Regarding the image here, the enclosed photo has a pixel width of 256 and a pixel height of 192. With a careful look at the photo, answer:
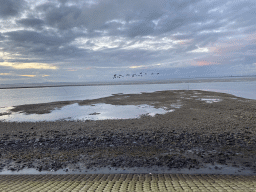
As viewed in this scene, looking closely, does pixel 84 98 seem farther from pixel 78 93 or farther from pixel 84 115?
pixel 84 115

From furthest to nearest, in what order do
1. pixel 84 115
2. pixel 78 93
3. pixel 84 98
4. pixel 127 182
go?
pixel 78 93 < pixel 84 98 < pixel 84 115 < pixel 127 182

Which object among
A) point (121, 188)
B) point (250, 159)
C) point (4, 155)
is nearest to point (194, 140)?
point (250, 159)

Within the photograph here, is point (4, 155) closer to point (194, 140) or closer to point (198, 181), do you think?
point (198, 181)

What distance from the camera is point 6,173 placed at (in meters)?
8.02

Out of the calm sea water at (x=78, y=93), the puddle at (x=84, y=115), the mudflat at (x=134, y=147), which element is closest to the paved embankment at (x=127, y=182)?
the mudflat at (x=134, y=147)

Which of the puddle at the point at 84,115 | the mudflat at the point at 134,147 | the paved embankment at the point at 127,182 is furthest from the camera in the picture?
the puddle at the point at 84,115

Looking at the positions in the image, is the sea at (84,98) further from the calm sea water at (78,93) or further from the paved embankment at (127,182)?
the paved embankment at (127,182)

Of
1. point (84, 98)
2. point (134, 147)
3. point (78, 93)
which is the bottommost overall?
point (134, 147)

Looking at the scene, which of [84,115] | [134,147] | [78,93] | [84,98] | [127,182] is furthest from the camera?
[78,93]

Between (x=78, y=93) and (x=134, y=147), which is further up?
(x=78, y=93)

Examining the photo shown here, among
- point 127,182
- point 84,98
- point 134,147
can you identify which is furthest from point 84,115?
point 84,98

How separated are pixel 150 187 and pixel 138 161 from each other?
8.06 feet

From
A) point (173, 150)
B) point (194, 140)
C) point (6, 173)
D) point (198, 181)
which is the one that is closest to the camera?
point (198, 181)

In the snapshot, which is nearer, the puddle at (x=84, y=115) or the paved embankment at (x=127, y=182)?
the paved embankment at (x=127, y=182)
